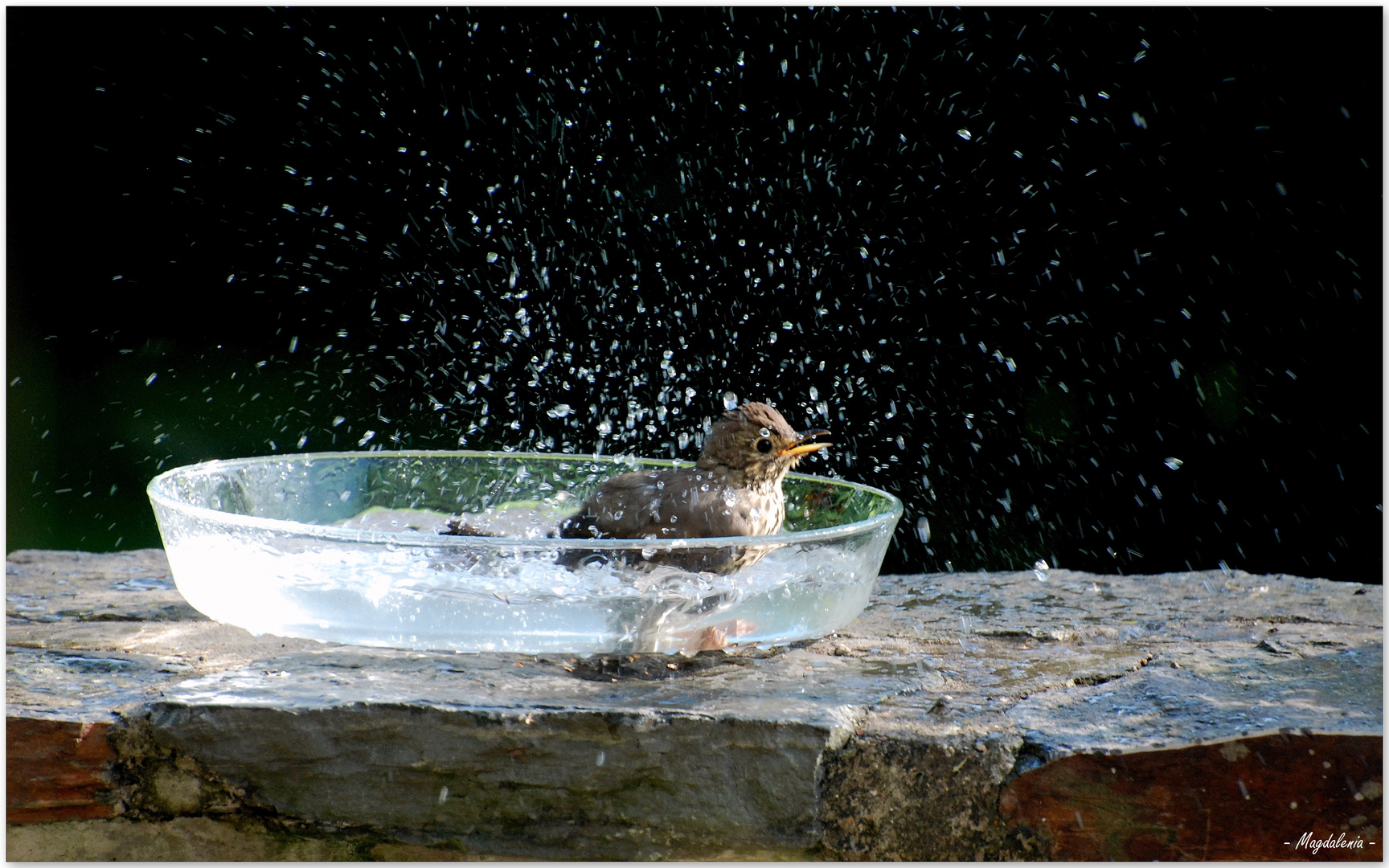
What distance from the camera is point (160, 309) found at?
3336 mm

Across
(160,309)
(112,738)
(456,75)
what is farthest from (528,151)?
(112,738)

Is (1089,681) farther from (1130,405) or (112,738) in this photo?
(1130,405)

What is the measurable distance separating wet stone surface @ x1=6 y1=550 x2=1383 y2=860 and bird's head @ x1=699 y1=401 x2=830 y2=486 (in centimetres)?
50

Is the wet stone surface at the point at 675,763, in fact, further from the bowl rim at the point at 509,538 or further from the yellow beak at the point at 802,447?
the yellow beak at the point at 802,447

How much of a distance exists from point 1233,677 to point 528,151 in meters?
2.02

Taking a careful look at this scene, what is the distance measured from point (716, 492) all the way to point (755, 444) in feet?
0.39

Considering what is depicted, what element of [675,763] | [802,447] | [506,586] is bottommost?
[675,763]

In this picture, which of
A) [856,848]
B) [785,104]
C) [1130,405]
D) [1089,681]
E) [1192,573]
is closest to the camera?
[856,848]

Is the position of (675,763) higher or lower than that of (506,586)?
lower

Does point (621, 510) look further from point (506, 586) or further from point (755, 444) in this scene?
point (506, 586)

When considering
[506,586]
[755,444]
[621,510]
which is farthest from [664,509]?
[506,586]

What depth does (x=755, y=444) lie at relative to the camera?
76.2 inches

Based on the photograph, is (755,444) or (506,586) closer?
(506,586)

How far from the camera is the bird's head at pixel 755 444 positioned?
6.36 feet
